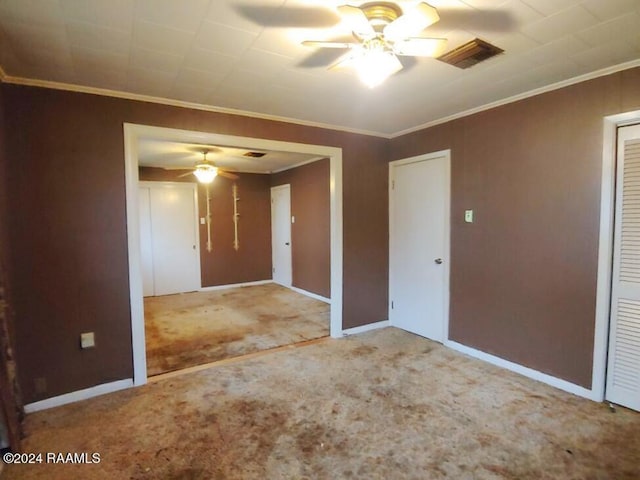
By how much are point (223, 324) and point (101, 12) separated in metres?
3.75

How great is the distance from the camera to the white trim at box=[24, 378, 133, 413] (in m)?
2.62

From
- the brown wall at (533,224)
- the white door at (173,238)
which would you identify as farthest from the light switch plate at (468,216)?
the white door at (173,238)

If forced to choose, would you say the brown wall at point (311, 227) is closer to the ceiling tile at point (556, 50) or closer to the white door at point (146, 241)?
the white door at point (146, 241)

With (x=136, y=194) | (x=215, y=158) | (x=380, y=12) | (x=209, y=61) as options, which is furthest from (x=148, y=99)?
(x=215, y=158)

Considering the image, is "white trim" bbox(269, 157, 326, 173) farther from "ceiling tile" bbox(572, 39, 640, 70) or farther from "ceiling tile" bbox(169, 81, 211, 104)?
"ceiling tile" bbox(572, 39, 640, 70)

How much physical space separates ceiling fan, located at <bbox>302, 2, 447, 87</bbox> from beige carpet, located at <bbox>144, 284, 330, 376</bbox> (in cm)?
306

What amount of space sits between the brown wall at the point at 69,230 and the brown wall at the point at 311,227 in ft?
9.88

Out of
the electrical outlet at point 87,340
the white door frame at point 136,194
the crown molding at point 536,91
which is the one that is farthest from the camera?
the white door frame at point 136,194

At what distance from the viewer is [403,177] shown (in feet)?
14.1

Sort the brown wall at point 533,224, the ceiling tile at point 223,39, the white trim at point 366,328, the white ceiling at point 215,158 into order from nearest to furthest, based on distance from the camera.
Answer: the ceiling tile at point 223,39 → the brown wall at point 533,224 → the white trim at point 366,328 → the white ceiling at point 215,158

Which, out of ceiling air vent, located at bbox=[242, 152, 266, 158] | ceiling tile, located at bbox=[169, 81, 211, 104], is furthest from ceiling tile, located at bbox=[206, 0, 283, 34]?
ceiling air vent, located at bbox=[242, 152, 266, 158]

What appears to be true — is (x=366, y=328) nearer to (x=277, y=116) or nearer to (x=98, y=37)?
(x=277, y=116)

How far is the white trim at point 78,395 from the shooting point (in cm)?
262

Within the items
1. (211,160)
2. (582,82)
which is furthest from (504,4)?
(211,160)
